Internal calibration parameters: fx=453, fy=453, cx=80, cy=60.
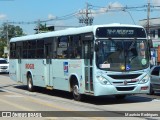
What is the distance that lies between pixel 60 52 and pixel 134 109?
6100 mm

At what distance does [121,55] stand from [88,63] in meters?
1.31

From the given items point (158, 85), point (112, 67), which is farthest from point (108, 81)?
point (158, 85)

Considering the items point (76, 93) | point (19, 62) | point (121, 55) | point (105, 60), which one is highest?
point (121, 55)

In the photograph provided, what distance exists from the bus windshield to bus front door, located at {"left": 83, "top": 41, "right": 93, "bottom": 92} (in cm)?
44

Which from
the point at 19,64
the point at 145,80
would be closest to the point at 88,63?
the point at 145,80

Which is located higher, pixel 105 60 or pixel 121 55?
pixel 121 55

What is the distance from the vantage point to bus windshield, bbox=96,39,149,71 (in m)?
16.7

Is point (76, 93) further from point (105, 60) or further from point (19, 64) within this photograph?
point (19, 64)

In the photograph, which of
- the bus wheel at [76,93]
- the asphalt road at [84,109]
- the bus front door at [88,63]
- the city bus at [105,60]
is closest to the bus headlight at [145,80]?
the city bus at [105,60]

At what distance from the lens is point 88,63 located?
56.6ft

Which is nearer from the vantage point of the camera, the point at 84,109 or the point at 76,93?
the point at 84,109

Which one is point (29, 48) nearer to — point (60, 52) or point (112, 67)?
point (60, 52)

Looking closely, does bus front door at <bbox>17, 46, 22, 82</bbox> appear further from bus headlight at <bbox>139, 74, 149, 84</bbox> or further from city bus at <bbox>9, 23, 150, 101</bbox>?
bus headlight at <bbox>139, 74, 149, 84</bbox>

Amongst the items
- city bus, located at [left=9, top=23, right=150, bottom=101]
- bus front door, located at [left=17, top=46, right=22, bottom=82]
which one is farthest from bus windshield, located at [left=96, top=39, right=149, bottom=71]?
bus front door, located at [left=17, top=46, right=22, bottom=82]
